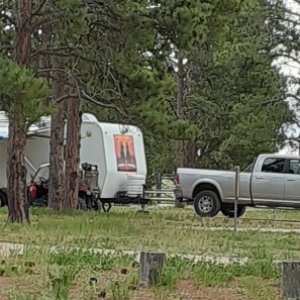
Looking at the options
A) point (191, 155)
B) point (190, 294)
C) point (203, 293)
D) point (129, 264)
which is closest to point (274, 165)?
point (129, 264)

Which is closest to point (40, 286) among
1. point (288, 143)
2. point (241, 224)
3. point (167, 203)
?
point (241, 224)

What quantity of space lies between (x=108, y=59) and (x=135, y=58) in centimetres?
66

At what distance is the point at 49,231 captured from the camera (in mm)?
16594

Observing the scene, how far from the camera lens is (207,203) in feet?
82.4

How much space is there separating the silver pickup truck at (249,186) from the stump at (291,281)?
16.0m

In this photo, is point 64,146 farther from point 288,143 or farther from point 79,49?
point 288,143

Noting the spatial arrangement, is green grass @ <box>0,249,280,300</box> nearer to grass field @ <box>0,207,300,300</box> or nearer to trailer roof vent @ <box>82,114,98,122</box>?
grass field @ <box>0,207,300,300</box>

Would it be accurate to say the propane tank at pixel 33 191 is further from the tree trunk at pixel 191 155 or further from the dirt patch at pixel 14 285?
the dirt patch at pixel 14 285

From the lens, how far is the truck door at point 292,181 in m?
24.1

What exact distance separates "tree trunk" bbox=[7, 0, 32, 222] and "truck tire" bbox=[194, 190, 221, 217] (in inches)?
291

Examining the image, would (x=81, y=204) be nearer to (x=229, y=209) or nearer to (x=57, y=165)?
(x=57, y=165)

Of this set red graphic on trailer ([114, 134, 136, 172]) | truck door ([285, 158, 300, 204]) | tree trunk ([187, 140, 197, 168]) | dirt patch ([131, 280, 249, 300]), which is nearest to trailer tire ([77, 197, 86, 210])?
red graphic on trailer ([114, 134, 136, 172])

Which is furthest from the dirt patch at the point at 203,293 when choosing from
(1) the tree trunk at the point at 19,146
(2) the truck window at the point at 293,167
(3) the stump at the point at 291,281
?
(2) the truck window at the point at 293,167

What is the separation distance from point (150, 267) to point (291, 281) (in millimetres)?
1616
